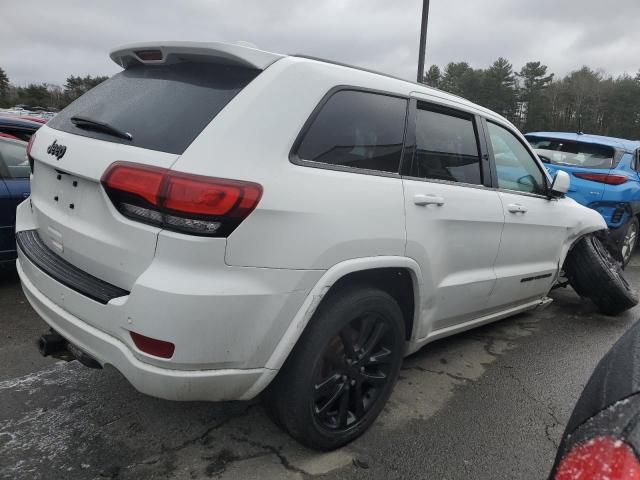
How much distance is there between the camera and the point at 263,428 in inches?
102

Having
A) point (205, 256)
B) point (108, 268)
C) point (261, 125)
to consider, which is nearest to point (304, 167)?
point (261, 125)

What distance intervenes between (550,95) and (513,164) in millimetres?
57632

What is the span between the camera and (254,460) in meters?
2.34

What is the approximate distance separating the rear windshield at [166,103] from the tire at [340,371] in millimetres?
949

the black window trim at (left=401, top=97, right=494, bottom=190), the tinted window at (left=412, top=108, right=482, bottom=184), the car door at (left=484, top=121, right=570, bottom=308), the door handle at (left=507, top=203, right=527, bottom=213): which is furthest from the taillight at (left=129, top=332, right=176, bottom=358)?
the door handle at (left=507, top=203, right=527, bottom=213)

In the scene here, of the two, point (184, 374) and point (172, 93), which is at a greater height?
point (172, 93)

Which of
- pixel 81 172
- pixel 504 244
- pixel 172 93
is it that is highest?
pixel 172 93

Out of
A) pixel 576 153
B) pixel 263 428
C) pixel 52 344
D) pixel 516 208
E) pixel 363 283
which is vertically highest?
pixel 576 153

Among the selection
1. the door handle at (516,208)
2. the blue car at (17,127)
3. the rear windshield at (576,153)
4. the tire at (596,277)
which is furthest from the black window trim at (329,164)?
the rear windshield at (576,153)

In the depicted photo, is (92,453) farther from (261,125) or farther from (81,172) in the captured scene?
(261,125)

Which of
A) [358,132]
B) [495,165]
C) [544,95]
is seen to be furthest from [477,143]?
[544,95]

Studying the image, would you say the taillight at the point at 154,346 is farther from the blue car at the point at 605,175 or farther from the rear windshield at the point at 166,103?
the blue car at the point at 605,175

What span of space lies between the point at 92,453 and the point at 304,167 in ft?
5.47

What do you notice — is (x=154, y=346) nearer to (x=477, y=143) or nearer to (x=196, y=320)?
(x=196, y=320)
